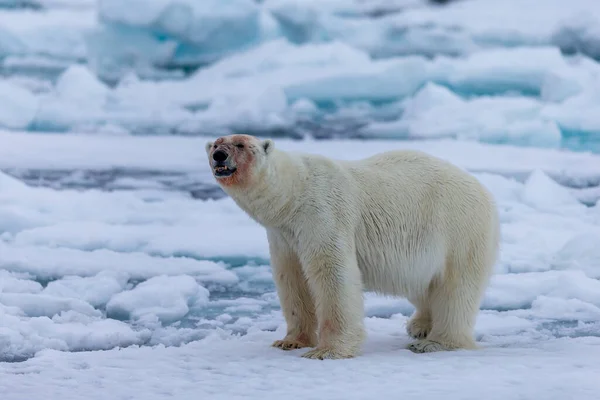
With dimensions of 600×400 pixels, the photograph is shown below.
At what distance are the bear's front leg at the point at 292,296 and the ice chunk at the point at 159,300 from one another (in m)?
0.85

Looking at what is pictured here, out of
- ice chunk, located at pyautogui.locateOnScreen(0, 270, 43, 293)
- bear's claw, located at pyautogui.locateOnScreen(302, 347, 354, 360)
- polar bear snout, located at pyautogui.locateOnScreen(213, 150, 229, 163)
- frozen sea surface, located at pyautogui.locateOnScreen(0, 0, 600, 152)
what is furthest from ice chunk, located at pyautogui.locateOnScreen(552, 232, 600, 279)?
frozen sea surface, located at pyautogui.locateOnScreen(0, 0, 600, 152)

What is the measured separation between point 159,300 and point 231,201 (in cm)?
288

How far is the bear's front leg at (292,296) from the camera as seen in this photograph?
3.66m

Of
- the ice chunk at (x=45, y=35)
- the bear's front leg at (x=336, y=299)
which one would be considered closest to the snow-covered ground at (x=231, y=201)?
the bear's front leg at (x=336, y=299)

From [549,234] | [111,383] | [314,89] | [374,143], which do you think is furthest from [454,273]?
[314,89]

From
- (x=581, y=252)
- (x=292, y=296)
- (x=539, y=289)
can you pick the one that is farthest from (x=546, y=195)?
(x=292, y=296)

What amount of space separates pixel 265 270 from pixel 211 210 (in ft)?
5.70

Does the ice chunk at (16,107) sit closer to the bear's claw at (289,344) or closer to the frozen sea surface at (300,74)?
the frozen sea surface at (300,74)

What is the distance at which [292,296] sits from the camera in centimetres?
369

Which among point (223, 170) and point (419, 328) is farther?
point (419, 328)

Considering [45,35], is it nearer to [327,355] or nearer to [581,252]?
[581,252]

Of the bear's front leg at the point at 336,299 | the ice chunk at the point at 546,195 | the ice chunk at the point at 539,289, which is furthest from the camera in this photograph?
the ice chunk at the point at 546,195

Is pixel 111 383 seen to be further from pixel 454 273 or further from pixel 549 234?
pixel 549 234

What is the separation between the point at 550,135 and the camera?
35.2ft
